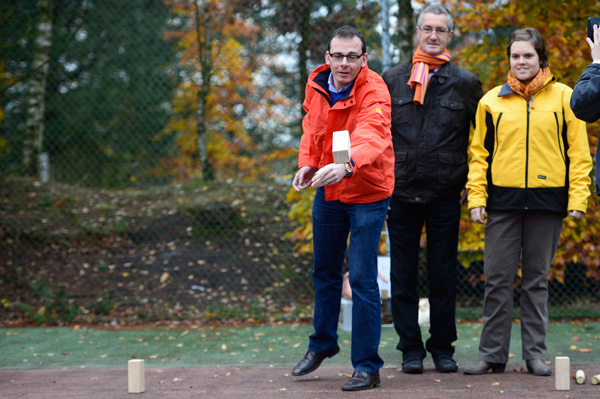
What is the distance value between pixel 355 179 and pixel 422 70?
88 cm

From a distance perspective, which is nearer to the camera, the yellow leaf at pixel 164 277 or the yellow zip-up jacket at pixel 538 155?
the yellow zip-up jacket at pixel 538 155

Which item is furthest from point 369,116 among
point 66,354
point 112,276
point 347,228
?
point 112,276

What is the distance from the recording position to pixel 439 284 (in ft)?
12.1

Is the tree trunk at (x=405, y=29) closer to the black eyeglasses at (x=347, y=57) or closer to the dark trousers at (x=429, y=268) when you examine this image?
the dark trousers at (x=429, y=268)

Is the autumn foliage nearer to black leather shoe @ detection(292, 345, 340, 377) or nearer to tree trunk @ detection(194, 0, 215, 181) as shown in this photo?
black leather shoe @ detection(292, 345, 340, 377)

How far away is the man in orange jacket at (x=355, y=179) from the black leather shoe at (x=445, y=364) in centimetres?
54

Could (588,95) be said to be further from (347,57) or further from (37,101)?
(37,101)

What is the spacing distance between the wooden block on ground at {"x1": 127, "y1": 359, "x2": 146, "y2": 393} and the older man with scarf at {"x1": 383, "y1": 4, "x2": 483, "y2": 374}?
4.87 ft

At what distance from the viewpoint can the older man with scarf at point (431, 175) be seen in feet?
11.9

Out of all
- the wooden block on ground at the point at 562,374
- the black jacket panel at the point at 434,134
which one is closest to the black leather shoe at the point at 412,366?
the wooden block on ground at the point at 562,374

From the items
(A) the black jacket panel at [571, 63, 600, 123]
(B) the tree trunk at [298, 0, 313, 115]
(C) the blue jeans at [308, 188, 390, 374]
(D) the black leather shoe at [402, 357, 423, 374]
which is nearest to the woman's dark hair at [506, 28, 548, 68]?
(A) the black jacket panel at [571, 63, 600, 123]

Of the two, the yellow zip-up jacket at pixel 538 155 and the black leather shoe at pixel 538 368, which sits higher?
the yellow zip-up jacket at pixel 538 155

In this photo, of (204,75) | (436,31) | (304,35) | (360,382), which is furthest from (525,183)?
(204,75)

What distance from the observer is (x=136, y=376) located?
317 cm
